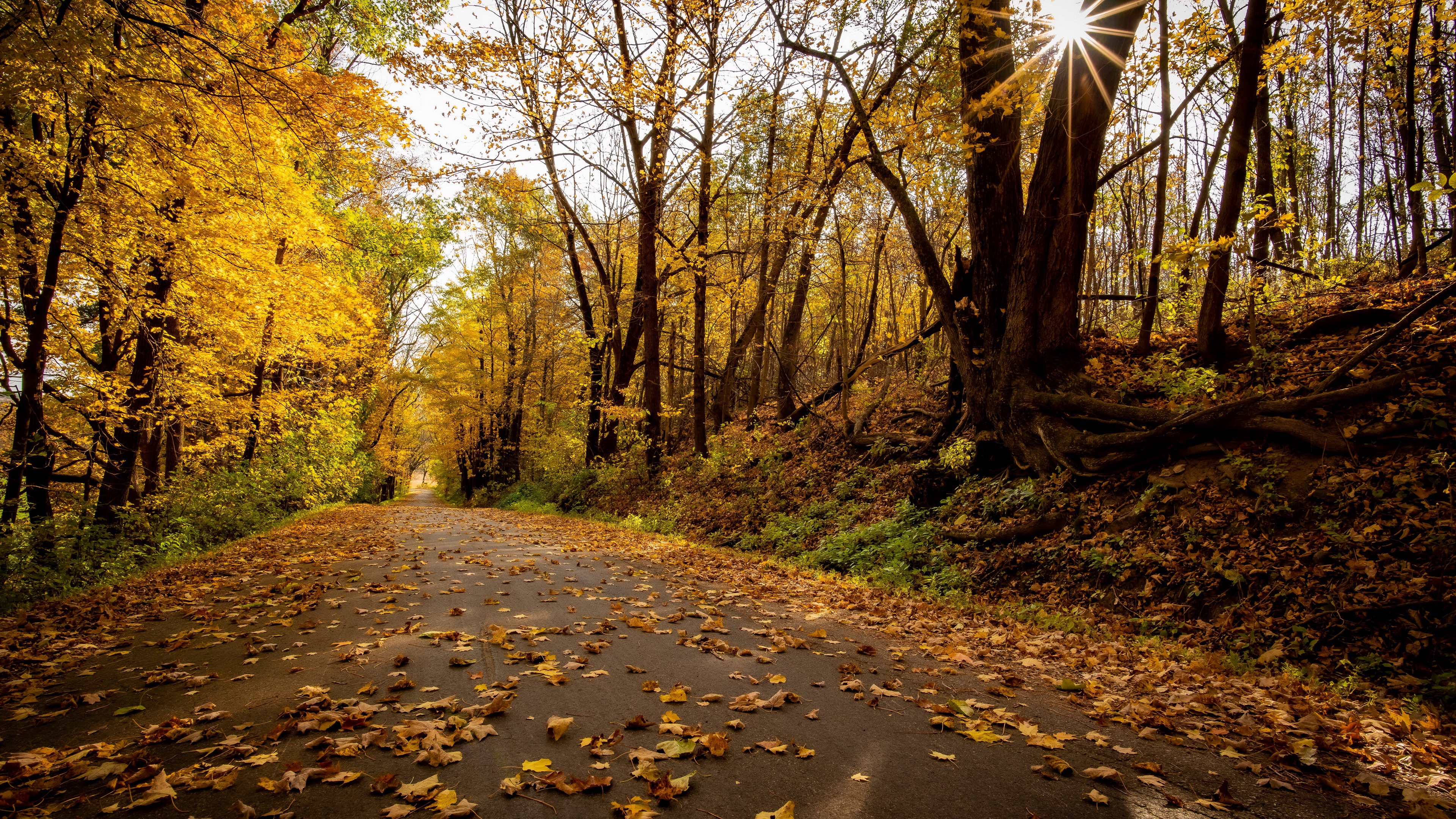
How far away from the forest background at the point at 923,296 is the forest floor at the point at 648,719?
156cm

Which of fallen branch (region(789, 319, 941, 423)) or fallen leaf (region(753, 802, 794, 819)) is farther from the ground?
fallen branch (region(789, 319, 941, 423))

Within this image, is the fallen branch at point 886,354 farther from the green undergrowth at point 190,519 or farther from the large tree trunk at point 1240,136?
the green undergrowth at point 190,519

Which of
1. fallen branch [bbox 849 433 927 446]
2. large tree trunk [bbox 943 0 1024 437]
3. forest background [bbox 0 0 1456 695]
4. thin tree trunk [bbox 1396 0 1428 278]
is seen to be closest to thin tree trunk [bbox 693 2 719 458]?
forest background [bbox 0 0 1456 695]

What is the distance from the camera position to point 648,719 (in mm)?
3279

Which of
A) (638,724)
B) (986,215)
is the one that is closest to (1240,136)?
(986,215)

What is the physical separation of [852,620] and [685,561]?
12.6 ft

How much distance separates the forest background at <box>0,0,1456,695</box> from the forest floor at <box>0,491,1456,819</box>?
156 cm

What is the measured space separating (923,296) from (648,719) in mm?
14744

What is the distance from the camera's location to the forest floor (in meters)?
2.55

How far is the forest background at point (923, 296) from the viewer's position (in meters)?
5.63

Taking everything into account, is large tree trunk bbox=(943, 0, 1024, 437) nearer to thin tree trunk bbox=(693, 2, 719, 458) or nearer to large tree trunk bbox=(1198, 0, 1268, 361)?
large tree trunk bbox=(1198, 0, 1268, 361)

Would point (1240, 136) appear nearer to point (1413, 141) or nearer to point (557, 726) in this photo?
point (1413, 141)

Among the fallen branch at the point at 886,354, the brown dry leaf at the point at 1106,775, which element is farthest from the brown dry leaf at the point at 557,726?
the fallen branch at the point at 886,354

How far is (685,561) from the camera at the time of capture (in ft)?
30.2
